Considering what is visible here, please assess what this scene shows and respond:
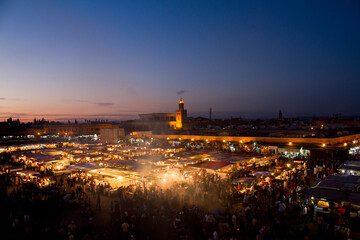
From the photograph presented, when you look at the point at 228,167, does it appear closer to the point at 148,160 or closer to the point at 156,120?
the point at 148,160

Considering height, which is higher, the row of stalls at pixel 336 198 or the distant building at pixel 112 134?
the distant building at pixel 112 134

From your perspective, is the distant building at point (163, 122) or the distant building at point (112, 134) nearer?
the distant building at point (112, 134)

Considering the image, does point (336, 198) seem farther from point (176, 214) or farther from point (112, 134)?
point (112, 134)

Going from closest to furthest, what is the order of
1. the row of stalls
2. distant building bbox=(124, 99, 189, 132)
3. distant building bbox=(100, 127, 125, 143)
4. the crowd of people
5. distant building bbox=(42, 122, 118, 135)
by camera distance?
the crowd of people < the row of stalls < distant building bbox=(100, 127, 125, 143) < distant building bbox=(124, 99, 189, 132) < distant building bbox=(42, 122, 118, 135)

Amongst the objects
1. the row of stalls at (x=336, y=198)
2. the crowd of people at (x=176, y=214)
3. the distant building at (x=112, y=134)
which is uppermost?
the distant building at (x=112, y=134)

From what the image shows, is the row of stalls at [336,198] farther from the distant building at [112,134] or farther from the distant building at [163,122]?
the distant building at [163,122]

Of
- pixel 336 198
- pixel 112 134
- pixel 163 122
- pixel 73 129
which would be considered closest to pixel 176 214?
pixel 336 198

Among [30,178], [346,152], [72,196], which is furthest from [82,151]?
[346,152]

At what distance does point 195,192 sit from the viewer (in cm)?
1035

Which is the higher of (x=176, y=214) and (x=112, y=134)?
(x=112, y=134)

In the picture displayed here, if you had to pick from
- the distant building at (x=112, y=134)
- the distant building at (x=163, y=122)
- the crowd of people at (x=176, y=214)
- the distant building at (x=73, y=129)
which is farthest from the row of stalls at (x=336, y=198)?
the distant building at (x=73, y=129)

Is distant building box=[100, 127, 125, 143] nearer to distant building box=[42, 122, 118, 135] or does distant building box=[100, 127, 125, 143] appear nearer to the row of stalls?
the row of stalls

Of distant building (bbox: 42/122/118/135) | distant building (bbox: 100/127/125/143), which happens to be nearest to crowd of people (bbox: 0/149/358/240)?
distant building (bbox: 100/127/125/143)

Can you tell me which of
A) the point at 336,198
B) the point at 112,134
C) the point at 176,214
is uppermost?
the point at 112,134
